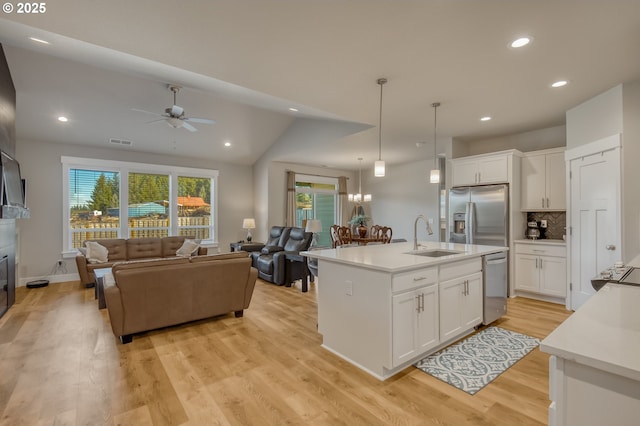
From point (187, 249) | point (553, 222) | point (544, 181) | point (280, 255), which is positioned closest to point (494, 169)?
point (544, 181)

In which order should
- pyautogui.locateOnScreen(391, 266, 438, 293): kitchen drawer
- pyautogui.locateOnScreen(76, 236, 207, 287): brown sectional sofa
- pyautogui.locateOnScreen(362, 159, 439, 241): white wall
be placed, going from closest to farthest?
1. pyautogui.locateOnScreen(391, 266, 438, 293): kitchen drawer
2. pyautogui.locateOnScreen(76, 236, 207, 287): brown sectional sofa
3. pyautogui.locateOnScreen(362, 159, 439, 241): white wall

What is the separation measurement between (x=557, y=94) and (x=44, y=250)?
866 cm

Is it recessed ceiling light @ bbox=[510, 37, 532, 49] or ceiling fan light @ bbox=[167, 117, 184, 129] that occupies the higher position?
ceiling fan light @ bbox=[167, 117, 184, 129]

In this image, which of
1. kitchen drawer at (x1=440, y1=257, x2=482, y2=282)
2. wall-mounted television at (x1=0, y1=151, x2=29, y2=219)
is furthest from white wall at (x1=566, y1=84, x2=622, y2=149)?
wall-mounted television at (x1=0, y1=151, x2=29, y2=219)

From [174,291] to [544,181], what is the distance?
5425 millimetres

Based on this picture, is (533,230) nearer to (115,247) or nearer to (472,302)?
(472,302)

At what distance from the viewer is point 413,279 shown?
2494 mm

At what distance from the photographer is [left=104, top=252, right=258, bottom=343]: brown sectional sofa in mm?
3096

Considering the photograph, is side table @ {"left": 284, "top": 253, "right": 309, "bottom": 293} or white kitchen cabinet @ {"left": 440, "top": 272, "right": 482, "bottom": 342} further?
side table @ {"left": 284, "top": 253, "right": 309, "bottom": 293}

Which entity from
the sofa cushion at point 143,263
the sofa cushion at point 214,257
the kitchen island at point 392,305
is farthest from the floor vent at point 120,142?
the kitchen island at point 392,305

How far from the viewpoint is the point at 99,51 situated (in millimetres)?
3744

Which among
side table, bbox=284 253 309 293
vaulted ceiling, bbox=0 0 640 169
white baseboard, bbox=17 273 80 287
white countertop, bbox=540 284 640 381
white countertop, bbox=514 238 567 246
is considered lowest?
white baseboard, bbox=17 273 80 287

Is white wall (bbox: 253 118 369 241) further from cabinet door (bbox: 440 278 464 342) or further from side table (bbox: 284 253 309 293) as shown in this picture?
cabinet door (bbox: 440 278 464 342)

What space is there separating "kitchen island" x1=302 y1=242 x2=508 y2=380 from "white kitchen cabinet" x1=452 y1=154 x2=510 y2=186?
7.54ft
